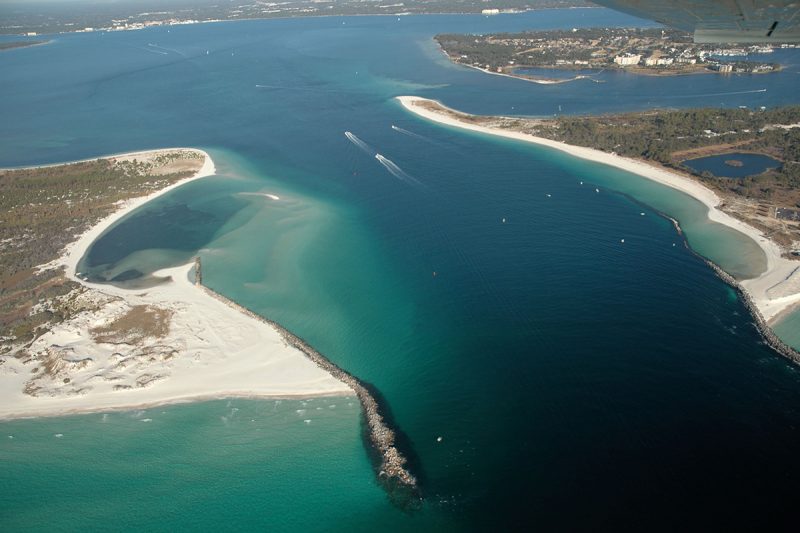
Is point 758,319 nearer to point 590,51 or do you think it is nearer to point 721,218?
point 721,218

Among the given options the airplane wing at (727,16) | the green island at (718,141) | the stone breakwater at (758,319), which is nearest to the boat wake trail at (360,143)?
the green island at (718,141)

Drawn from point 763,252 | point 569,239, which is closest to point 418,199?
point 569,239

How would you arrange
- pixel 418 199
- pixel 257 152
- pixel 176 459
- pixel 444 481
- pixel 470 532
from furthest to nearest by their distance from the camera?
pixel 257 152 → pixel 418 199 → pixel 176 459 → pixel 444 481 → pixel 470 532

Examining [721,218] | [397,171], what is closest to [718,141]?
[721,218]

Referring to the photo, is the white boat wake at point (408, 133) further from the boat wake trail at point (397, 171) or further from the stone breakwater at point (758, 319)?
the stone breakwater at point (758, 319)

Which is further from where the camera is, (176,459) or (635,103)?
(635,103)

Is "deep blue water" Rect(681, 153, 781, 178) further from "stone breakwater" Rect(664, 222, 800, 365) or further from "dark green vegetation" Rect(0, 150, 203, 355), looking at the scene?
"dark green vegetation" Rect(0, 150, 203, 355)

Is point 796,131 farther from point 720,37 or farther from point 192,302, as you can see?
point 192,302
